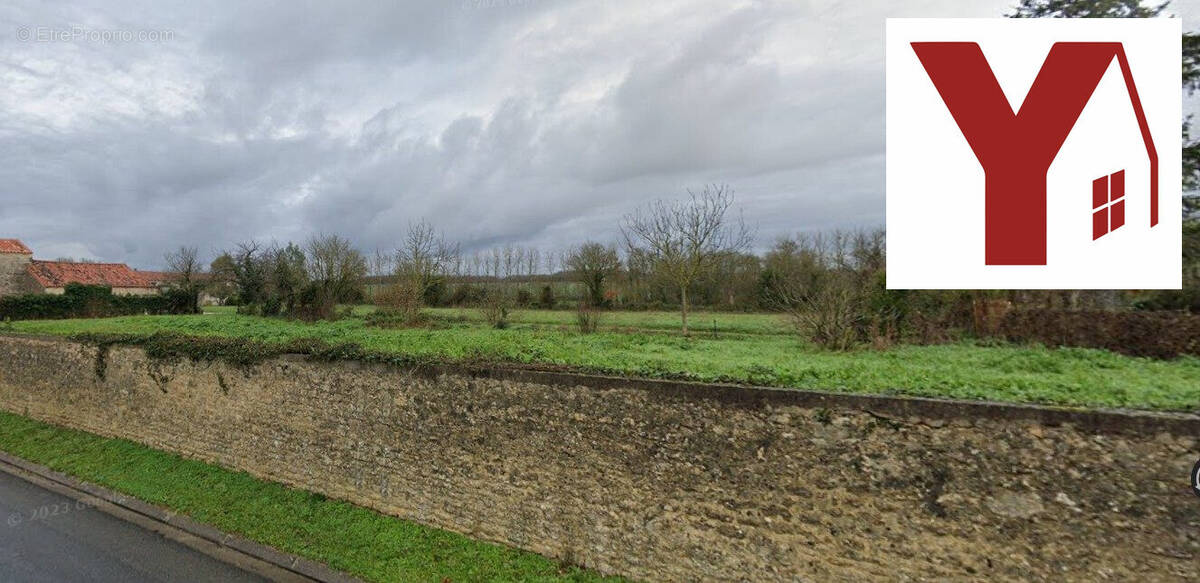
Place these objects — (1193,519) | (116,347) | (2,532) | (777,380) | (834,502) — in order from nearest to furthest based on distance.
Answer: (1193,519)
(834,502)
(777,380)
(2,532)
(116,347)

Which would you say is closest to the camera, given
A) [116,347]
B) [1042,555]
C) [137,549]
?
[1042,555]

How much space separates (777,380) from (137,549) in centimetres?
793

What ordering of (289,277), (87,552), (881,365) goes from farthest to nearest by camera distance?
(289,277) < (87,552) < (881,365)

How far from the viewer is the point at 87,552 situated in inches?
257

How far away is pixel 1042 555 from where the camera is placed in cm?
388

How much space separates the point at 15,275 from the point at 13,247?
2053mm

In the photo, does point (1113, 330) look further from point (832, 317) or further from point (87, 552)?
point (87, 552)

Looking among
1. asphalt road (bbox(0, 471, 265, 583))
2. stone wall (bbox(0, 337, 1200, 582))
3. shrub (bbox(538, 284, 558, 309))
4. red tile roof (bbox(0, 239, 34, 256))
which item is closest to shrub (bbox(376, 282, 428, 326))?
stone wall (bbox(0, 337, 1200, 582))

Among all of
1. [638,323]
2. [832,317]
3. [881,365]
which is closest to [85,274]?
[638,323]

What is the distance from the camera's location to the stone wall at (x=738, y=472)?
373cm

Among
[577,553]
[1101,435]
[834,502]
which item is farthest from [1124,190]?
[577,553]

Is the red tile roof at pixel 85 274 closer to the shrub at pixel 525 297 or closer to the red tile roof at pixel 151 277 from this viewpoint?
the red tile roof at pixel 151 277

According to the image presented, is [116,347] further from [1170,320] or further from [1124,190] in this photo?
[1170,320]

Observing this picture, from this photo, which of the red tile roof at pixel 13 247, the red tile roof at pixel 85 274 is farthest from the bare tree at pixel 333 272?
the red tile roof at pixel 13 247
